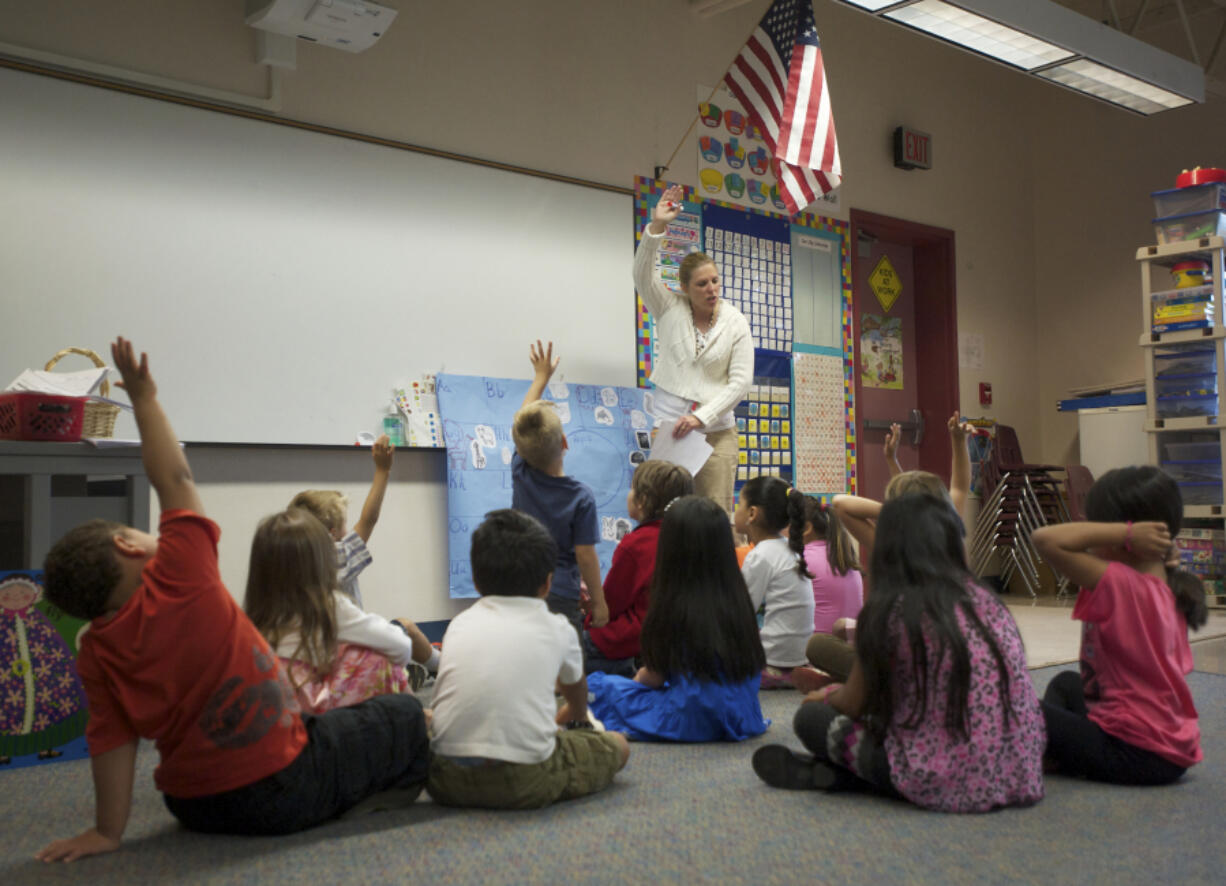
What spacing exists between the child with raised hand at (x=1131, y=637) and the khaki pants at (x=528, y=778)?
0.99 metres

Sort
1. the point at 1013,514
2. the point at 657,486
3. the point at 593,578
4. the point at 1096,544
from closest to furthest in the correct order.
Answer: the point at 1096,544 → the point at 593,578 → the point at 657,486 → the point at 1013,514

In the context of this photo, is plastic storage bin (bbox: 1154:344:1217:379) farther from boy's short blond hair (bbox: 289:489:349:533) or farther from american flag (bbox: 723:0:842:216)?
boy's short blond hair (bbox: 289:489:349:533)

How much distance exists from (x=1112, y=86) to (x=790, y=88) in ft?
7.61

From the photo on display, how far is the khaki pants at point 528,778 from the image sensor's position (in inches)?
A: 81.9

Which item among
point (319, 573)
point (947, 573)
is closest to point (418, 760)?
point (319, 573)

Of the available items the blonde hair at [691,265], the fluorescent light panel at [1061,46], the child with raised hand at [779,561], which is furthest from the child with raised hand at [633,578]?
the fluorescent light panel at [1061,46]

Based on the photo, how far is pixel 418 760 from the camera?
2137 mm

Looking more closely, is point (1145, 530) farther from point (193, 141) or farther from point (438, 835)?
point (193, 141)

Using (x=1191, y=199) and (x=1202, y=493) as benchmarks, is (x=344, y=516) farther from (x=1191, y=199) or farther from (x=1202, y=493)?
(x=1191, y=199)

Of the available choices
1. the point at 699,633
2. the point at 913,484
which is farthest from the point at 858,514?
the point at 699,633

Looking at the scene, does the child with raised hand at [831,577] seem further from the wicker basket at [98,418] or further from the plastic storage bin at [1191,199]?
the plastic storage bin at [1191,199]

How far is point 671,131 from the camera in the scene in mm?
5293

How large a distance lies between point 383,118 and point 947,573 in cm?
319

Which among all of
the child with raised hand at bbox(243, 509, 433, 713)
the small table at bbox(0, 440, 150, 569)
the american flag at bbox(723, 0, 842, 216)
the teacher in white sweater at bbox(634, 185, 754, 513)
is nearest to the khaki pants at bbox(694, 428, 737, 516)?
the teacher in white sweater at bbox(634, 185, 754, 513)
